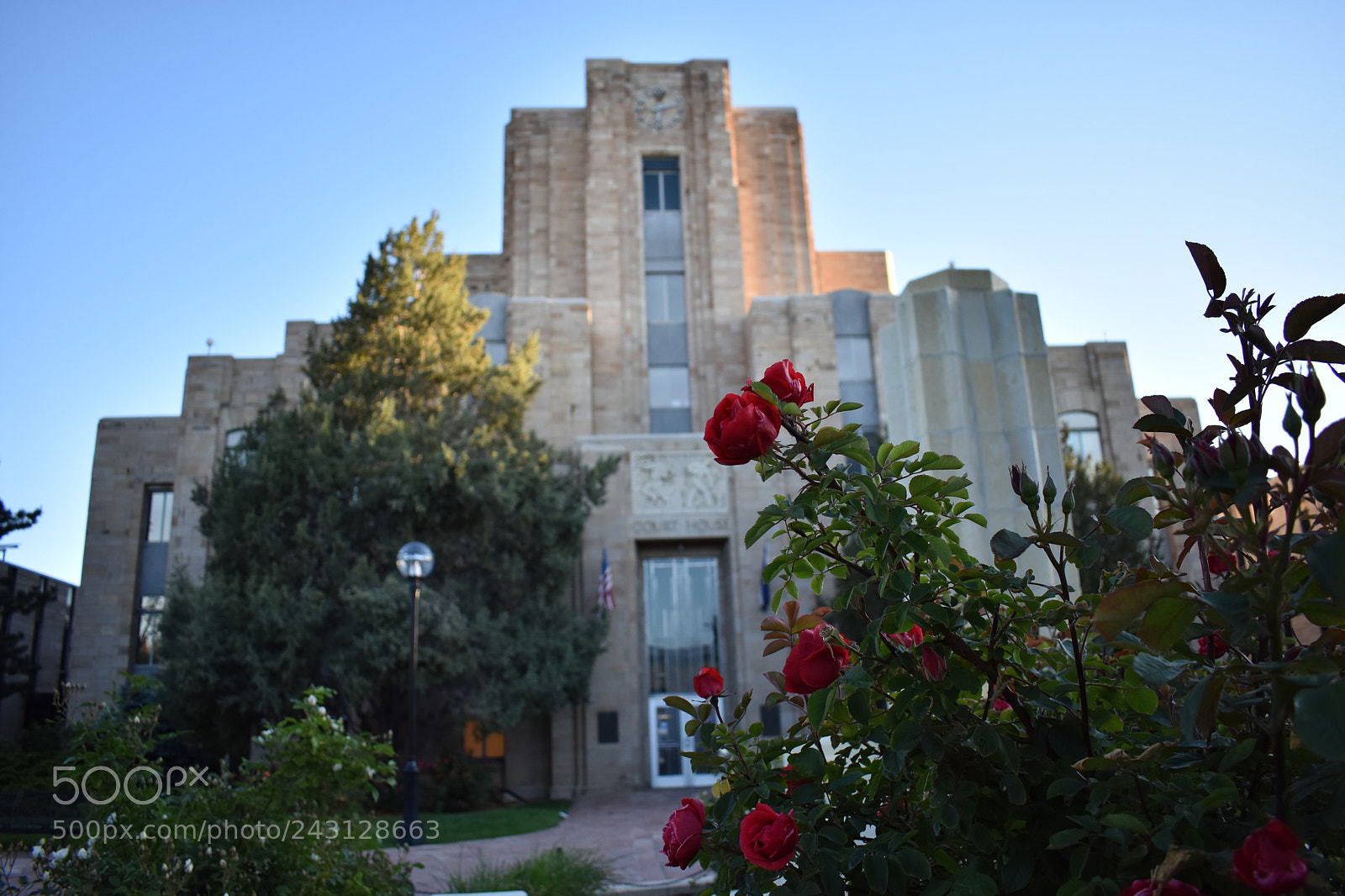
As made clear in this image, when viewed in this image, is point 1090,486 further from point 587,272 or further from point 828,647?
point 828,647

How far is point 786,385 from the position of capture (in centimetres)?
248

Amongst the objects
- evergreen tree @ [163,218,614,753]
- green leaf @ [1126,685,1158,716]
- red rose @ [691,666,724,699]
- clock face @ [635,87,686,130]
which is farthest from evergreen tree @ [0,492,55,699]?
green leaf @ [1126,685,1158,716]

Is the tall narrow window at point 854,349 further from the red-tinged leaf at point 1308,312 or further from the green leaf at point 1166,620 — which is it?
the green leaf at point 1166,620

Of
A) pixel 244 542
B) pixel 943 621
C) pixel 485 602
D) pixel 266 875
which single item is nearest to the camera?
pixel 943 621

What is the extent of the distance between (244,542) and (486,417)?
20.6 ft

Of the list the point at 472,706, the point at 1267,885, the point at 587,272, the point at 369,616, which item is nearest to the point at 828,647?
the point at 1267,885

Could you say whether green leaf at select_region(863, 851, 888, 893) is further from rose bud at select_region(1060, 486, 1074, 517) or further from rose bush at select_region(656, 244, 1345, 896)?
rose bud at select_region(1060, 486, 1074, 517)

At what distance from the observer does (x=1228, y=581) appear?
166 centimetres

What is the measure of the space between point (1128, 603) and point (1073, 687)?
76 cm

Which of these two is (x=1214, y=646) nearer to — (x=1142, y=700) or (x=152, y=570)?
(x=1142, y=700)

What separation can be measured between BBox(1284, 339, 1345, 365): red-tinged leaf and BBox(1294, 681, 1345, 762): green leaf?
2.75 ft

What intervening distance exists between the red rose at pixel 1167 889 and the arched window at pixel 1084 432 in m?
29.3

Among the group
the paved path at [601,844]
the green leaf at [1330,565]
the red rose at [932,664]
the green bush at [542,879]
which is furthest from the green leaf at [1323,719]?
the green bush at [542,879]

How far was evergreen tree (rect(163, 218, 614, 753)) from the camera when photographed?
1828 cm
